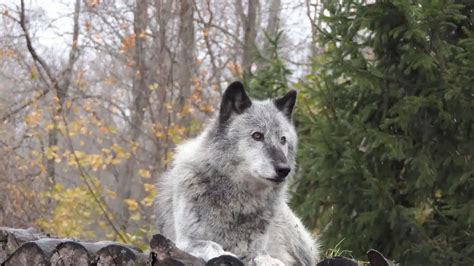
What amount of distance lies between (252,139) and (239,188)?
0.37 metres

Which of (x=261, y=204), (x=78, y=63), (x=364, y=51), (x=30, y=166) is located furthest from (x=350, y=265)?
(x=78, y=63)

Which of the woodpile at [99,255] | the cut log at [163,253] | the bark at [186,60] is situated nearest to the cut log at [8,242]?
the woodpile at [99,255]

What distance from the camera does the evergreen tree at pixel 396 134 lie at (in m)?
7.79

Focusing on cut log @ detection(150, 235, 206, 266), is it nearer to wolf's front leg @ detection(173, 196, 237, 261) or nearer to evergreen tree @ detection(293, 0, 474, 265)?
wolf's front leg @ detection(173, 196, 237, 261)

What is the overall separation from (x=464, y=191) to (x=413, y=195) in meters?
0.61

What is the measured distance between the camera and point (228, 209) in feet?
15.6

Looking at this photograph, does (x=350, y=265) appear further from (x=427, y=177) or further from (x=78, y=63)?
(x=78, y=63)

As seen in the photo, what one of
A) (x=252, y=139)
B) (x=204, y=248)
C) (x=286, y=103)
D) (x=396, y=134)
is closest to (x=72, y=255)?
(x=204, y=248)

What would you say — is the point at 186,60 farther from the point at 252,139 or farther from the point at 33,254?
the point at 33,254

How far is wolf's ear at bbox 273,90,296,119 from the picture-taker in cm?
535

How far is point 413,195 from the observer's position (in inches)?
330

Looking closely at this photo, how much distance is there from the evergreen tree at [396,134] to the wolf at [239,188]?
3007mm

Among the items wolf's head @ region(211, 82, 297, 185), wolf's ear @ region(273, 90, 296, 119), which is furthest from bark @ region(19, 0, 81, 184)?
wolf's head @ region(211, 82, 297, 185)

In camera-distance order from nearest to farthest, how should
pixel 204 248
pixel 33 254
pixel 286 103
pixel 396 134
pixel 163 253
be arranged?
pixel 163 253, pixel 33 254, pixel 204 248, pixel 286 103, pixel 396 134
